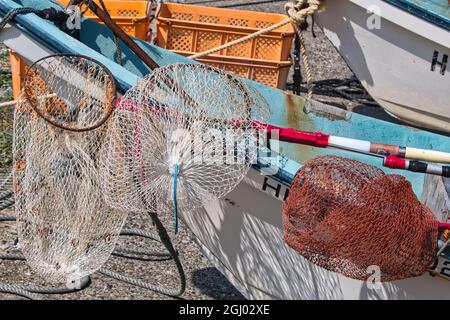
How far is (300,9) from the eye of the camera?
659cm

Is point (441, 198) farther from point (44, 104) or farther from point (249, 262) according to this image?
point (44, 104)

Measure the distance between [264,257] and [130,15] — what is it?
3.37 metres

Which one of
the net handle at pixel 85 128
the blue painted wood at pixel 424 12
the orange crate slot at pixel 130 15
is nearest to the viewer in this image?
the net handle at pixel 85 128

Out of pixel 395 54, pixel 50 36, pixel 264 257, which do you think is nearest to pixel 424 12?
pixel 395 54

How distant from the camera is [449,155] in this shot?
4.23m

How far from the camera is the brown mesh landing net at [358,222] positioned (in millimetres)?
3709

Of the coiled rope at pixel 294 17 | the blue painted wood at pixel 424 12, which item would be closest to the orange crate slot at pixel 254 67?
the coiled rope at pixel 294 17

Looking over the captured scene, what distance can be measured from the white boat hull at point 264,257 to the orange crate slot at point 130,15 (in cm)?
259

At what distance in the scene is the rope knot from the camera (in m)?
6.43

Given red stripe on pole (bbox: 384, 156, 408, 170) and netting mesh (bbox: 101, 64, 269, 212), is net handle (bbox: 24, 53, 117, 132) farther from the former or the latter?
red stripe on pole (bbox: 384, 156, 408, 170)

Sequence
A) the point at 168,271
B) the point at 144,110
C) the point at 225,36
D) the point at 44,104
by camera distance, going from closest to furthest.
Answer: the point at 144,110 < the point at 44,104 < the point at 168,271 < the point at 225,36

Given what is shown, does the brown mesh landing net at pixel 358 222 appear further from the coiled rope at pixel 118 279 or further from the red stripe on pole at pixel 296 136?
the coiled rope at pixel 118 279

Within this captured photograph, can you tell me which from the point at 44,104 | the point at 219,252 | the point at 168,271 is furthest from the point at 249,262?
the point at 44,104
